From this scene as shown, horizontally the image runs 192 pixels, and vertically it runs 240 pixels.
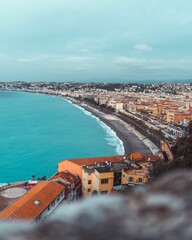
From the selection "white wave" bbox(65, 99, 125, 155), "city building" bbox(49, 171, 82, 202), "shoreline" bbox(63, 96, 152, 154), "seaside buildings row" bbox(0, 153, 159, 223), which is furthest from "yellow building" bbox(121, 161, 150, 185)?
"shoreline" bbox(63, 96, 152, 154)

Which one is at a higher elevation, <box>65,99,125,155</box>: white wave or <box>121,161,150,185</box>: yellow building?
<box>121,161,150,185</box>: yellow building

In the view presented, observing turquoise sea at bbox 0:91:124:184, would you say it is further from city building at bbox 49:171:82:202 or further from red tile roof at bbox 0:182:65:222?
red tile roof at bbox 0:182:65:222

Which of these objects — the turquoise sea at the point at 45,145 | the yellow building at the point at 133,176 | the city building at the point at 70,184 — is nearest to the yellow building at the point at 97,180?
the city building at the point at 70,184

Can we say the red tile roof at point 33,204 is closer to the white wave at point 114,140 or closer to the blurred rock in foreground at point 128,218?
the blurred rock in foreground at point 128,218

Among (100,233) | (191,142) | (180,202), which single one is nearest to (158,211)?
(180,202)

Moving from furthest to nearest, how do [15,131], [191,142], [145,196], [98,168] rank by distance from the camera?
[15,131], [98,168], [191,142], [145,196]

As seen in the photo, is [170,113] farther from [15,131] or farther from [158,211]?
[158,211]
